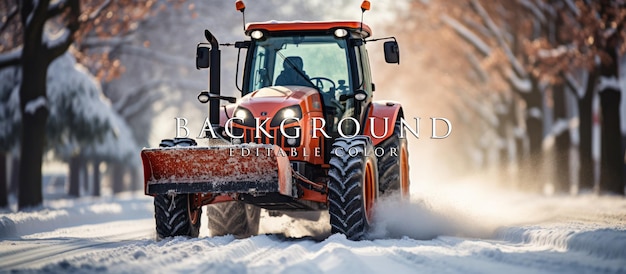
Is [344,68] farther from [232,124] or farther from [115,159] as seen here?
[115,159]

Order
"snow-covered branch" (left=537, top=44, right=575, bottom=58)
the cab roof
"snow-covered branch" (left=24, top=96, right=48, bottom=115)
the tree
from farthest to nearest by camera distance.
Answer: "snow-covered branch" (left=537, top=44, right=575, bottom=58) → "snow-covered branch" (left=24, top=96, right=48, bottom=115) → the tree → the cab roof

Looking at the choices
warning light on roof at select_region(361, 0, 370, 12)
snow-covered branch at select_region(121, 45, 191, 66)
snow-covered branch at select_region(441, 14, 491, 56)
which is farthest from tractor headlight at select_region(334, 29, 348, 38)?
snow-covered branch at select_region(121, 45, 191, 66)

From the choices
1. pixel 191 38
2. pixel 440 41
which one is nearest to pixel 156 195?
pixel 191 38

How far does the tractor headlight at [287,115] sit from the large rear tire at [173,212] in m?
1.02

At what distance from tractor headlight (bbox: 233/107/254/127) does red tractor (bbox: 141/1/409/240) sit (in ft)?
0.04

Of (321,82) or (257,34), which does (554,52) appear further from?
(257,34)

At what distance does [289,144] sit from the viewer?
1128 centimetres

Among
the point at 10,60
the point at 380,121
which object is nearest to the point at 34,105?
the point at 10,60

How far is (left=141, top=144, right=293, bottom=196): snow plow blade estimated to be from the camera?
10500 mm

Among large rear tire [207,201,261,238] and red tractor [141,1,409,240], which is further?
large rear tire [207,201,261,238]

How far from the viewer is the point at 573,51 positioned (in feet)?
82.0

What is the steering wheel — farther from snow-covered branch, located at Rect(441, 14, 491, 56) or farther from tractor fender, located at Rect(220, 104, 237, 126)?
snow-covered branch, located at Rect(441, 14, 491, 56)

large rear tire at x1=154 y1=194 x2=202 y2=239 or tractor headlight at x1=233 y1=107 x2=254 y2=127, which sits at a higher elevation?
tractor headlight at x1=233 y1=107 x2=254 y2=127

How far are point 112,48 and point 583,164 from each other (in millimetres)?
16956
